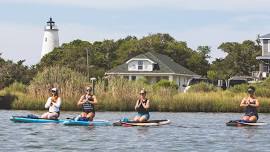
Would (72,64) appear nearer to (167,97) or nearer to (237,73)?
(237,73)

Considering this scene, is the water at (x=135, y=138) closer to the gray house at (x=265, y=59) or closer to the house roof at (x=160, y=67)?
the gray house at (x=265, y=59)

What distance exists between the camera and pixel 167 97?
5256cm

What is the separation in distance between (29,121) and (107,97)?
16.2 metres

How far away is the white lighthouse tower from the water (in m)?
70.5

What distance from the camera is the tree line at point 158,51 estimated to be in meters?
95.5

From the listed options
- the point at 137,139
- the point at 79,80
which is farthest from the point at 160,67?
the point at 137,139

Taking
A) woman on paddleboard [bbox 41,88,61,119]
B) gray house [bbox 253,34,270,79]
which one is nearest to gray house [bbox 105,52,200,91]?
gray house [bbox 253,34,270,79]

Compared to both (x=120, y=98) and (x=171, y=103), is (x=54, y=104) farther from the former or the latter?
(x=171, y=103)

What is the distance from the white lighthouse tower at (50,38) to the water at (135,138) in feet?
231

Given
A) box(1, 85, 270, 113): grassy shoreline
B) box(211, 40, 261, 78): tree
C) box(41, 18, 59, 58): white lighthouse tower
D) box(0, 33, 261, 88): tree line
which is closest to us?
box(1, 85, 270, 113): grassy shoreline

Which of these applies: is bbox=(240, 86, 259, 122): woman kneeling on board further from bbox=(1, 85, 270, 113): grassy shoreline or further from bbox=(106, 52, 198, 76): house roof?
bbox=(106, 52, 198, 76): house roof

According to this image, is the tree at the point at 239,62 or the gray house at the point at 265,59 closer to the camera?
the gray house at the point at 265,59

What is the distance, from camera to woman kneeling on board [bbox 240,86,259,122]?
34503mm

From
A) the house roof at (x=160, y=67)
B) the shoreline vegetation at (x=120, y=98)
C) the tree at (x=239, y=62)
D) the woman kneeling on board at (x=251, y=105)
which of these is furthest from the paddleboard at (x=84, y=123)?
the tree at (x=239, y=62)
